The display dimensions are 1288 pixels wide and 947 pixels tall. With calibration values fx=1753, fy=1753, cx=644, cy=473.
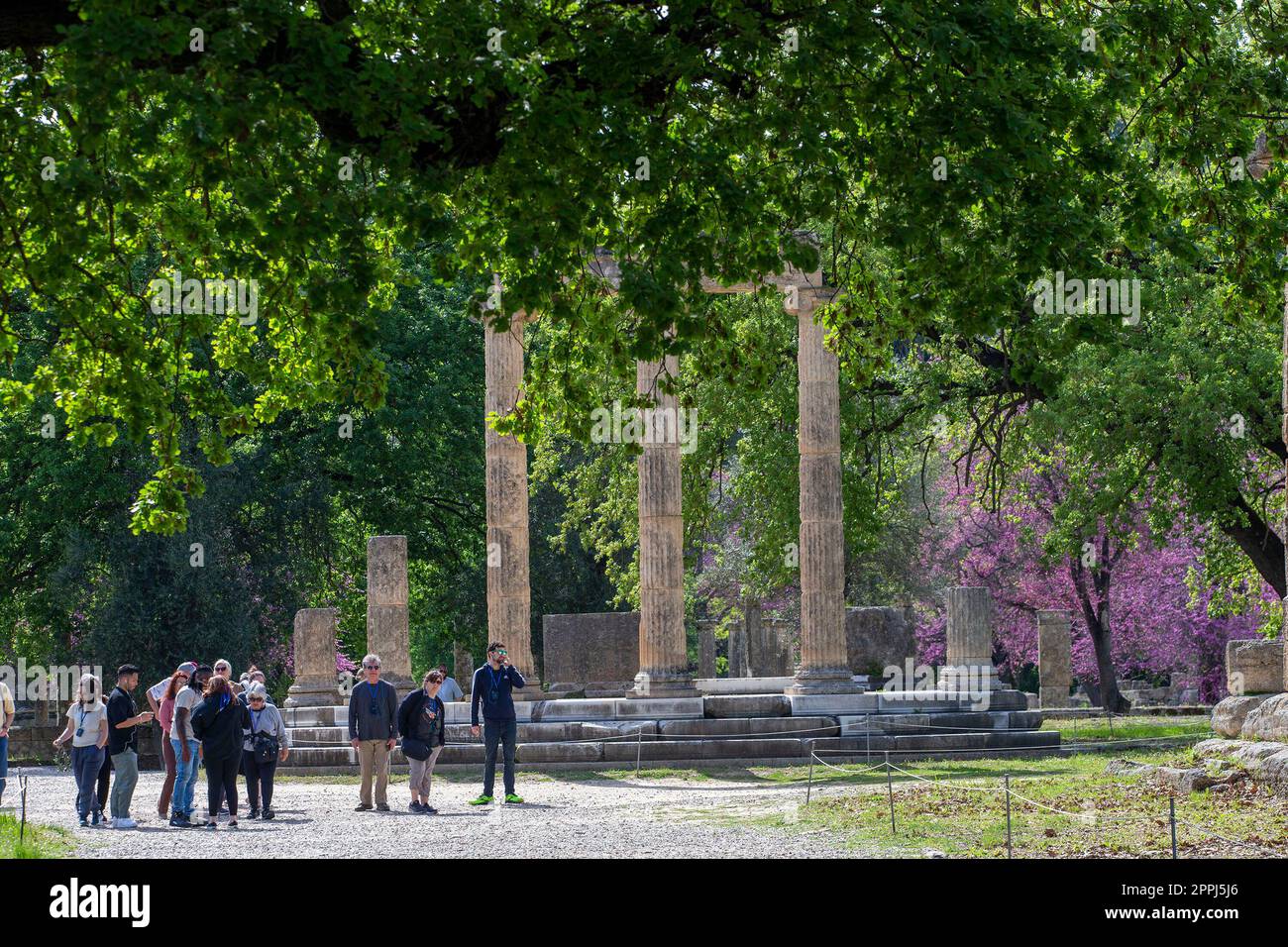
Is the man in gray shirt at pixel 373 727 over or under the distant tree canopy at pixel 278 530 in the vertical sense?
under

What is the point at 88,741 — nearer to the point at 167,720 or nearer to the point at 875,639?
the point at 167,720

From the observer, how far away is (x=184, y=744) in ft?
61.8

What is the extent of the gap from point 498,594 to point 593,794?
7.39 metres

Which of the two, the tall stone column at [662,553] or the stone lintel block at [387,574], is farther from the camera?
the stone lintel block at [387,574]

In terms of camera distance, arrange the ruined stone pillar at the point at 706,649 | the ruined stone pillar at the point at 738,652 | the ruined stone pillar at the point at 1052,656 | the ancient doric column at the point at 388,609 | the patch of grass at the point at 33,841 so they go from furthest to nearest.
Answer: 1. the ruined stone pillar at the point at 738,652
2. the ruined stone pillar at the point at 706,649
3. the ruined stone pillar at the point at 1052,656
4. the ancient doric column at the point at 388,609
5. the patch of grass at the point at 33,841

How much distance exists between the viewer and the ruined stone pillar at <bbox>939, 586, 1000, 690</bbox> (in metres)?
31.3

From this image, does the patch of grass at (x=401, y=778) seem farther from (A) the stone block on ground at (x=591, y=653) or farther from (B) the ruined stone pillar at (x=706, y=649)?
(B) the ruined stone pillar at (x=706, y=649)

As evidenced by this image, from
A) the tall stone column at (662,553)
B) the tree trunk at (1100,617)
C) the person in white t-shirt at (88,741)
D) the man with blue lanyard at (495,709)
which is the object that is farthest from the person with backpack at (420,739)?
the tree trunk at (1100,617)

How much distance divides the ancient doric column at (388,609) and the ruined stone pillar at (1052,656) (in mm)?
16104

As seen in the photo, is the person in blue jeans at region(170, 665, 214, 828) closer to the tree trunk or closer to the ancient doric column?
the ancient doric column

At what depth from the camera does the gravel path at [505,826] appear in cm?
1477

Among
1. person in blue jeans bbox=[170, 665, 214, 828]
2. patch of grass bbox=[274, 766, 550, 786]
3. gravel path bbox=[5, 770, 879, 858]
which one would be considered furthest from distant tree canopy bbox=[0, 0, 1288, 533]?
patch of grass bbox=[274, 766, 550, 786]
